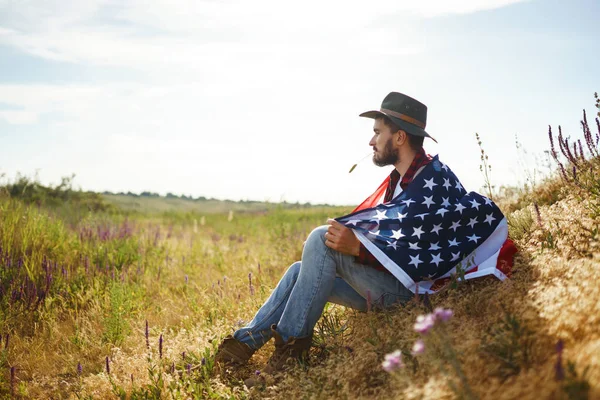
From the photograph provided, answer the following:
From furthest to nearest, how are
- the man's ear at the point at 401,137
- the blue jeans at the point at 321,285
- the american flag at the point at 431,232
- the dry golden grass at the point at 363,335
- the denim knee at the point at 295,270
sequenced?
1. the man's ear at the point at 401,137
2. the denim knee at the point at 295,270
3. the blue jeans at the point at 321,285
4. the american flag at the point at 431,232
5. the dry golden grass at the point at 363,335

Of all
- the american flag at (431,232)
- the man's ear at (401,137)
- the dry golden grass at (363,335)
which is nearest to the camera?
the dry golden grass at (363,335)

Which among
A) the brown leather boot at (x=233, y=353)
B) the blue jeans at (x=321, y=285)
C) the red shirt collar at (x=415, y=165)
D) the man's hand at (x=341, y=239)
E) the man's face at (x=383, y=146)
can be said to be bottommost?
the brown leather boot at (x=233, y=353)

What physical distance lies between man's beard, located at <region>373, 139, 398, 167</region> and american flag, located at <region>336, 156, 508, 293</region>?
38 cm

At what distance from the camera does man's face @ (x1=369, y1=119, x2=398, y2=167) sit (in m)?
4.02

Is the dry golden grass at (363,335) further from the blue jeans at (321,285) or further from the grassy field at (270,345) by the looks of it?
the blue jeans at (321,285)

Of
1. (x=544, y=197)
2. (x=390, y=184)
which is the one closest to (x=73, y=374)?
(x=390, y=184)

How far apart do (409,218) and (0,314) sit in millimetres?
4368

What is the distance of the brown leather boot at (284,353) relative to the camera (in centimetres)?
359

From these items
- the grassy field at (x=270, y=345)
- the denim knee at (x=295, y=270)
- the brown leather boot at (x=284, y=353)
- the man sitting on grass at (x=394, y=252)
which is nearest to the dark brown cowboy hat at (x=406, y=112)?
the man sitting on grass at (x=394, y=252)

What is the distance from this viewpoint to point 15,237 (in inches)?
259

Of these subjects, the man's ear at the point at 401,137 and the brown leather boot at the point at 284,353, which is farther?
the man's ear at the point at 401,137

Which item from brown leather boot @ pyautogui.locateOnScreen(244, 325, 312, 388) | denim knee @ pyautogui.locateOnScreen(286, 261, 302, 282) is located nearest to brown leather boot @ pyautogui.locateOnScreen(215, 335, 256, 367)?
brown leather boot @ pyautogui.locateOnScreen(244, 325, 312, 388)

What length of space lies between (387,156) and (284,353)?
1718 mm

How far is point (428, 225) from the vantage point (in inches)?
138
